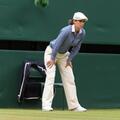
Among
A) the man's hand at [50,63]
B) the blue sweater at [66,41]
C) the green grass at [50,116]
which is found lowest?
the green grass at [50,116]

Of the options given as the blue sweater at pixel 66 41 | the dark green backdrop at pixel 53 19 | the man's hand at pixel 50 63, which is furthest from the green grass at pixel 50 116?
the dark green backdrop at pixel 53 19

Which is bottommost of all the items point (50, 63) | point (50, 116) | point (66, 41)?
point (50, 116)

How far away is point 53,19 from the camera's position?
34.4 ft

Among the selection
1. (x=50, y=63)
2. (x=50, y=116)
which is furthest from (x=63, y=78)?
(x=50, y=116)

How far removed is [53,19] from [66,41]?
1.46m

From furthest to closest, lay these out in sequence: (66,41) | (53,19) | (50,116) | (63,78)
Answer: (53,19)
(63,78)
(66,41)
(50,116)

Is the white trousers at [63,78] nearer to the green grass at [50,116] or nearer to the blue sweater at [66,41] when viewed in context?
the blue sweater at [66,41]

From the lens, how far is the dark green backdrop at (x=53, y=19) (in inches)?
399

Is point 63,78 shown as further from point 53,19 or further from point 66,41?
point 53,19

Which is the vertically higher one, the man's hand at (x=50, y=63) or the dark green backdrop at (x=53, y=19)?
the dark green backdrop at (x=53, y=19)

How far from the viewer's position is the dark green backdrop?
10125mm

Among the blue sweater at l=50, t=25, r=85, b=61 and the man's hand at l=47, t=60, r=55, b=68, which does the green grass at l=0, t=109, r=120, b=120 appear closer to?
the man's hand at l=47, t=60, r=55, b=68

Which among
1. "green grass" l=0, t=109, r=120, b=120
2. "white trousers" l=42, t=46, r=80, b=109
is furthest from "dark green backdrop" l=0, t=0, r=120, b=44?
"green grass" l=0, t=109, r=120, b=120

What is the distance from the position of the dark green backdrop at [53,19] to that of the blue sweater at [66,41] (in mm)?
1114
